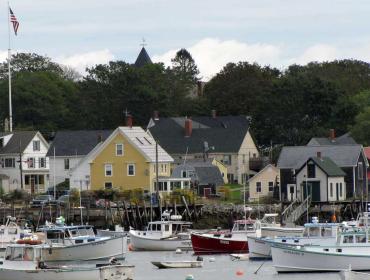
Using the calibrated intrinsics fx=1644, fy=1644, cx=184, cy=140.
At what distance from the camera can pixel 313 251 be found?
75750mm

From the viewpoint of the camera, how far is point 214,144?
511 feet

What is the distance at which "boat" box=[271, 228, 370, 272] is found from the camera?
246 feet

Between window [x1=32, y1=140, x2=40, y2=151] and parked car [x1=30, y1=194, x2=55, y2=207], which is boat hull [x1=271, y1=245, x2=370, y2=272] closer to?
parked car [x1=30, y1=194, x2=55, y2=207]

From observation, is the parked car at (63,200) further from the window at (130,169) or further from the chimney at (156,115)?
the chimney at (156,115)

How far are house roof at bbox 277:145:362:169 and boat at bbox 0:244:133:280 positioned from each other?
54.4 metres

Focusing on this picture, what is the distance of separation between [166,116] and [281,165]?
50.8m

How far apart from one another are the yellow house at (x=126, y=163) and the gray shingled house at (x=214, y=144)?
17.0 meters

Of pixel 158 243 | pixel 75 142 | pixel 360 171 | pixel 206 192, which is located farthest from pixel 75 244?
pixel 75 142

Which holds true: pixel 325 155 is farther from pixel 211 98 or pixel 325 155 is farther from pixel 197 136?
pixel 211 98

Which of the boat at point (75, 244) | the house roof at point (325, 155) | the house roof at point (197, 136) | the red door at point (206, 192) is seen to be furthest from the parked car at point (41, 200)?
the boat at point (75, 244)

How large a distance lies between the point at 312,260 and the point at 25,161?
7444 centimetres

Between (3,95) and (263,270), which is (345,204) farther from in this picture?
(3,95)

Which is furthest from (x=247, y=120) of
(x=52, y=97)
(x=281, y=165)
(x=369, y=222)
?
(x=369, y=222)

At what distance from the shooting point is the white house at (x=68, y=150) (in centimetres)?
14588
